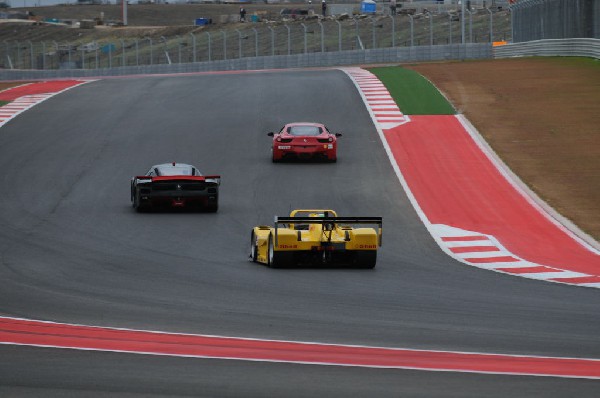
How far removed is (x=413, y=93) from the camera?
47.8m

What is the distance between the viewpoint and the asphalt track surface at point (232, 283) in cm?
994

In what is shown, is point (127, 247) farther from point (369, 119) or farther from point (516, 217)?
point (369, 119)

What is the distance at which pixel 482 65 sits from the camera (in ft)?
190

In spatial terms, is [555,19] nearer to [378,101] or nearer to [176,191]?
[378,101]

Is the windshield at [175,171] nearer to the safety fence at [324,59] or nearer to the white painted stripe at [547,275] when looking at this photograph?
the white painted stripe at [547,275]

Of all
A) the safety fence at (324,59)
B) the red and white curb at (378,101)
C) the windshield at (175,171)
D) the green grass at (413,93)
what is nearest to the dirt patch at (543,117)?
the green grass at (413,93)

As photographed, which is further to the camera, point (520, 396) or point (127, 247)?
point (127, 247)

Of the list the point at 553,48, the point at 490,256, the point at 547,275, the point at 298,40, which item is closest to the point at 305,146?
the point at 490,256

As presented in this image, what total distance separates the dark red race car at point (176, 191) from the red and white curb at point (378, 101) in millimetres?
15258

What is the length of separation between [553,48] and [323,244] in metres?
46.6

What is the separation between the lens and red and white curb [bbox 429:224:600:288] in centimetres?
1895

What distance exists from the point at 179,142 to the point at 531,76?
19042 millimetres

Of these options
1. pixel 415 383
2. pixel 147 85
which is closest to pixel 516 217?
pixel 415 383

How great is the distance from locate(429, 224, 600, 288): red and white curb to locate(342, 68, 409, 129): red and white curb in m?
16.8
